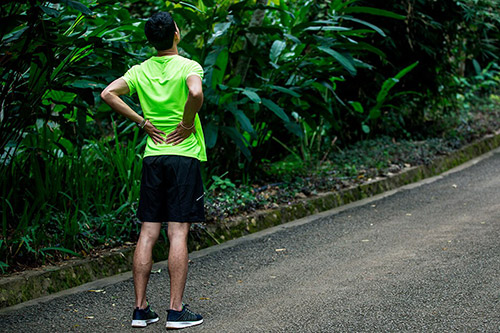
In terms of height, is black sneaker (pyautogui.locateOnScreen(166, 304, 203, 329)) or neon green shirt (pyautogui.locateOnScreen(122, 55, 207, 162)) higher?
neon green shirt (pyautogui.locateOnScreen(122, 55, 207, 162))

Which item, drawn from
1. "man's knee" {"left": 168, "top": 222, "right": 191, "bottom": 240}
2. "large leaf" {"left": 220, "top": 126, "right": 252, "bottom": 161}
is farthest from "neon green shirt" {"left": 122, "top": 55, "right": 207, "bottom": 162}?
"large leaf" {"left": 220, "top": 126, "right": 252, "bottom": 161}

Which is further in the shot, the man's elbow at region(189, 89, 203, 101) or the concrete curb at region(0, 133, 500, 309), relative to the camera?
the concrete curb at region(0, 133, 500, 309)

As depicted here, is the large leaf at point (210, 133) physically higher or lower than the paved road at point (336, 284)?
higher

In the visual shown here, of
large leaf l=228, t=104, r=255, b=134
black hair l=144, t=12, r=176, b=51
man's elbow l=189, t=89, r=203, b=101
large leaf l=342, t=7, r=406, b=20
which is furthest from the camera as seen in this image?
large leaf l=342, t=7, r=406, b=20

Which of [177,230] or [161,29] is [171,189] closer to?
[177,230]

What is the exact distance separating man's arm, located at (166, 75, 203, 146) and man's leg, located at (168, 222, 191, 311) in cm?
50

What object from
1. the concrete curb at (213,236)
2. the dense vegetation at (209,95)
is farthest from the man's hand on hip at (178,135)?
the concrete curb at (213,236)

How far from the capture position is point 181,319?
3.96 meters

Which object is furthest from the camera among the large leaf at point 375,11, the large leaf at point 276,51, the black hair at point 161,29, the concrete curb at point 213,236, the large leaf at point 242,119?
the large leaf at point 276,51

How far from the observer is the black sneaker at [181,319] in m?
3.94

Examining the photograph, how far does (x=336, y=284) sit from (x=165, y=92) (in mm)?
1733

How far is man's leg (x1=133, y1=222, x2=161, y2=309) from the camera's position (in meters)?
4.02

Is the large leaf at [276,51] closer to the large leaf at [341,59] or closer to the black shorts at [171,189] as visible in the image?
the large leaf at [341,59]

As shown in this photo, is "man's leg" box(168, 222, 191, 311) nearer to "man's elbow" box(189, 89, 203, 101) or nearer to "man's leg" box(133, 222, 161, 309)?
"man's leg" box(133, 222, 161, 309)
